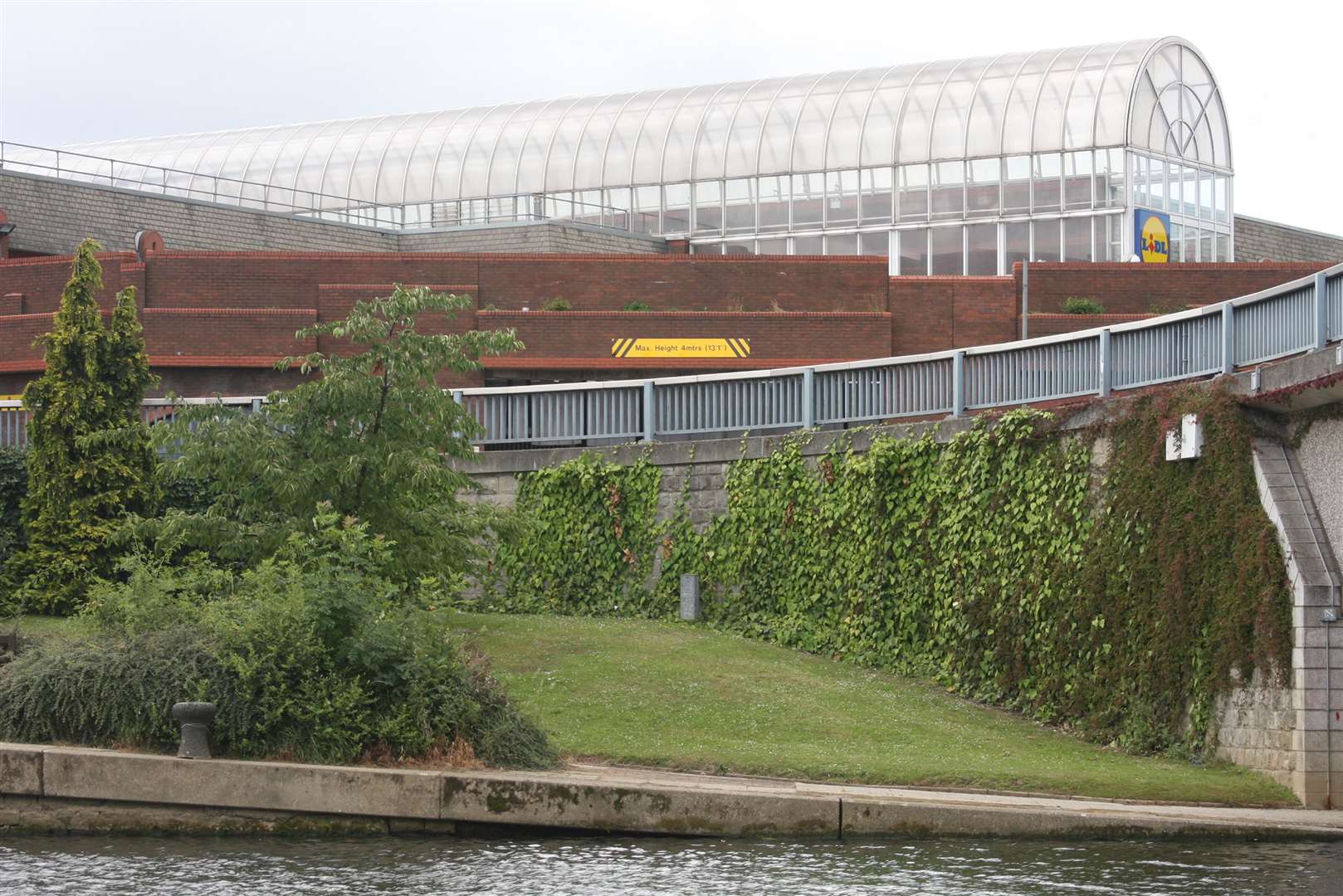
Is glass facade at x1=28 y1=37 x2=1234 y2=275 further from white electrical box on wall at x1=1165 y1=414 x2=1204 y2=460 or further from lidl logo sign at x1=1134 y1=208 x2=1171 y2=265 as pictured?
white electrical box on wall at x1=1165 y1=414 x2=1204 y2=460

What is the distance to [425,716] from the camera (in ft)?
45.9

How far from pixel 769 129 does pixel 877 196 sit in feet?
12.7

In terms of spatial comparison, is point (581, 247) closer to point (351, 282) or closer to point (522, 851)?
point (351, 282)

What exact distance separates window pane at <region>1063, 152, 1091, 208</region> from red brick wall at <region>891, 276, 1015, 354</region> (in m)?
9.41

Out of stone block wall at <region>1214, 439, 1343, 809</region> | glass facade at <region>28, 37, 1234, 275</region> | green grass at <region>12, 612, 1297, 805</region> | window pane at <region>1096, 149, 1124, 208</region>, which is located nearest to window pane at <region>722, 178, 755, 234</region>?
glass facade at <region>28, 37, 1234, 275</region>

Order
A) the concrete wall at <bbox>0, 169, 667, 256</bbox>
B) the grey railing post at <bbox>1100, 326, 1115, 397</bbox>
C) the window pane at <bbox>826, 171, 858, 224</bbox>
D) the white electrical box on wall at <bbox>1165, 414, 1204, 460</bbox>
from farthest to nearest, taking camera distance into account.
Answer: the window pane at <bbox>826, 171, 858, 224</bbox> → the concrete wall at <bbox>0, 169, 667, 256</bbox> → the grey railing post at <bbox>1100, 326, 1115, 397</bbox> → the white electrical box on wall at <bbox>1165, 414, 1204, 460</bbox>

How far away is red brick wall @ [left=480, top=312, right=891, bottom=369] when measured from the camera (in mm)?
34094

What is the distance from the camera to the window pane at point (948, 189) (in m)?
45.6

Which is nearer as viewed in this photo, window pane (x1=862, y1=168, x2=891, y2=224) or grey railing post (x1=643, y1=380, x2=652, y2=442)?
grey railing post (x1=643, y1=380, x2=652, y2=442)

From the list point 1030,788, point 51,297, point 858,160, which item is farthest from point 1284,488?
point 858,160

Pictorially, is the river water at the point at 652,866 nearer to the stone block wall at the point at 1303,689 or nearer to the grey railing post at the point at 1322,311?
the stone block wall at the point at 1303,689

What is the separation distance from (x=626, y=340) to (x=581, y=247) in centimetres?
904

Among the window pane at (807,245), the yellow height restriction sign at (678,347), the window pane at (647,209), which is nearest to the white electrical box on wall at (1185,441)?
the yellow height restriction sign at (678,347)

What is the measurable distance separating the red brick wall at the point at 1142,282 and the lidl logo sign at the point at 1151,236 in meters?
7.06
